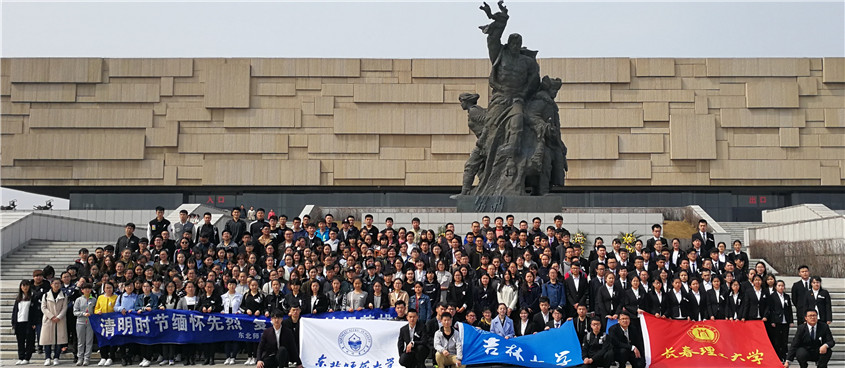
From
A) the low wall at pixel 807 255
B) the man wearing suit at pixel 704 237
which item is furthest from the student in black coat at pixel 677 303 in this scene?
the low wall at pixel 807 255

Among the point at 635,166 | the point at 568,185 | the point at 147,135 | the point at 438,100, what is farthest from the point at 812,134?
the point at 147,135

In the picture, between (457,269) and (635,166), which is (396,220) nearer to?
(457,269)

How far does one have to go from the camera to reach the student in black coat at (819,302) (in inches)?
376

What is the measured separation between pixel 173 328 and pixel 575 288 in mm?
4854

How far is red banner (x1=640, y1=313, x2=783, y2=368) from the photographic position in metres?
9.02

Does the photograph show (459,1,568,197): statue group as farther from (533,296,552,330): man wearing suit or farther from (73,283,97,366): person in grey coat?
(73,283,97,366): person in grey coat

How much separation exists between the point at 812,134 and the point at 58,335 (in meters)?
33.5

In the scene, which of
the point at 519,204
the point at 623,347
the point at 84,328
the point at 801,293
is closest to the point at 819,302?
the point at 801,293

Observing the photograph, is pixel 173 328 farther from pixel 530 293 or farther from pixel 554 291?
pixel 554 291

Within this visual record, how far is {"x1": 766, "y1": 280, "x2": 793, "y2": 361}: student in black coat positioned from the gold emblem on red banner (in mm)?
821

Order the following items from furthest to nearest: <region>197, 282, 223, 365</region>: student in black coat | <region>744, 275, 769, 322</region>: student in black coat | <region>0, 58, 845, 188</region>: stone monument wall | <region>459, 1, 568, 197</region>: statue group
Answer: <region>0, 58, 845, 188</region>: stone monument wall → <region>459, 1, 568, 197</region>: statue group → <region>197, 282, 223, 365</region>: student in black coat → <region>744, 275, 769, 322</region>: student in black coat

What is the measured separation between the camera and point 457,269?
995 cm

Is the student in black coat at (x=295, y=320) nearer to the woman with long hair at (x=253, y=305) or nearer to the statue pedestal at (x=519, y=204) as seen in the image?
the woman with long hair at (x=253, y=305)

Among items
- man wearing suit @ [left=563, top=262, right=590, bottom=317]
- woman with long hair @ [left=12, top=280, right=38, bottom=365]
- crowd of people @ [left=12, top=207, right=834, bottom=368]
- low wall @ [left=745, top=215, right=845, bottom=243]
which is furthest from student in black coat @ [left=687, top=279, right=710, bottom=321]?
woman with long hair @ [left=12, top=280, right=38, bottom=365]
